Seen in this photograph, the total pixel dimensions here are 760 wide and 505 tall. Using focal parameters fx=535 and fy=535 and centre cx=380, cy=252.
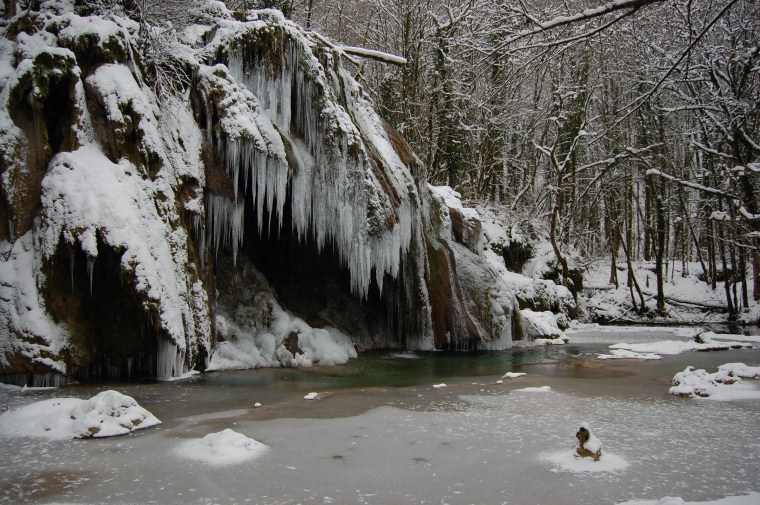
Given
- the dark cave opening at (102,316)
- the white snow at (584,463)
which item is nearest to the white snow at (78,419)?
the dark cave opening at (102,316)

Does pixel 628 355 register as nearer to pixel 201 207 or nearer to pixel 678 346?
pixel 678 346

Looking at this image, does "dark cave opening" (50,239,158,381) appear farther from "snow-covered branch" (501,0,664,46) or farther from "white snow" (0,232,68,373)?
"snow-covered branch" (501,0,664,46)

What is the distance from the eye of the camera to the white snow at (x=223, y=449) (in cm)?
424

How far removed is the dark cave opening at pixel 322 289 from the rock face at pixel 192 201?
0.04 metres

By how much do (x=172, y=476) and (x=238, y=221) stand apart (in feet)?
21.3

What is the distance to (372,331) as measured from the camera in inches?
540

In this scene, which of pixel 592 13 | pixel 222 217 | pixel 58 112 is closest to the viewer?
pixel 592 13

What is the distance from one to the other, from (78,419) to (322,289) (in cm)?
884

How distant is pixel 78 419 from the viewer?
16.2ft

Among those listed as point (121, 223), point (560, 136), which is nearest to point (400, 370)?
point (121, 223)

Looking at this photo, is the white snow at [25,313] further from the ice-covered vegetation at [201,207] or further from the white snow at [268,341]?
the white snow at [268,341]

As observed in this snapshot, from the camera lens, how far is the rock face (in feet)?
23.9

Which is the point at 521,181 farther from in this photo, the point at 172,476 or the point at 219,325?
the point at 172,476

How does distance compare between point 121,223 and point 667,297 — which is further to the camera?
point 667,297
